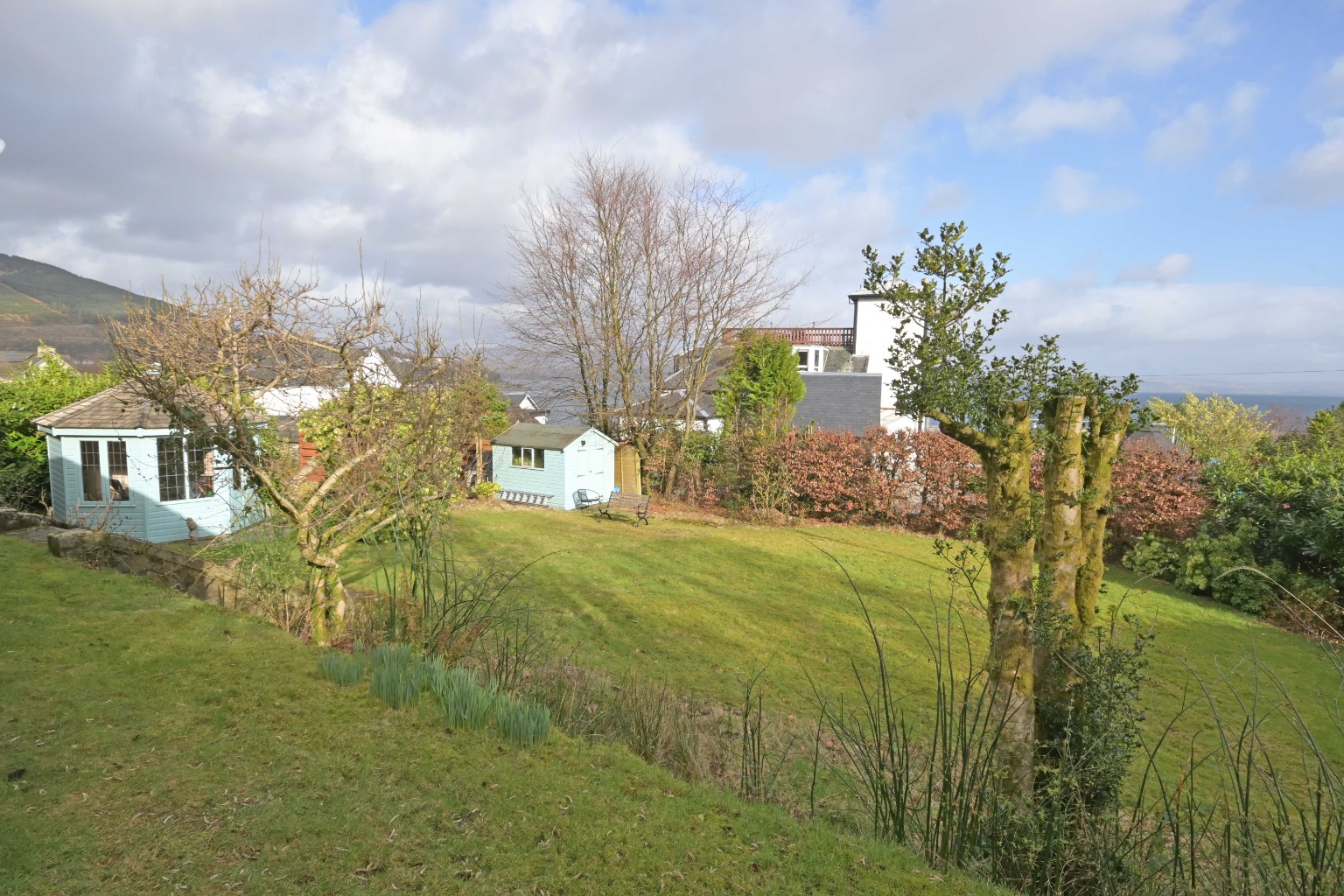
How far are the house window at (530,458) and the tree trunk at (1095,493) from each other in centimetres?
1776

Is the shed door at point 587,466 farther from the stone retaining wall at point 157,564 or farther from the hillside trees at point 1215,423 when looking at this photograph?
the hillside trees at point 1215,423

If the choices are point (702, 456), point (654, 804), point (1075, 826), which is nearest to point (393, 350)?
point (654, 804)

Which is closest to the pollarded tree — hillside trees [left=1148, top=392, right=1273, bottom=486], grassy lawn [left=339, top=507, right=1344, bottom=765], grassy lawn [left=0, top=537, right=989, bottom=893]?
grassy lawn [left=339, top=507, right=1344, bottom=765]

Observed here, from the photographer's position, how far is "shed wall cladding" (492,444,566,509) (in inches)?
813

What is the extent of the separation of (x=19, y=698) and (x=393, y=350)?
411 centimetres

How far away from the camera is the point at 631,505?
58.7 feet

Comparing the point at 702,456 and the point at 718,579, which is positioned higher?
the point at 702,456

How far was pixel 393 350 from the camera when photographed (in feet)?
24.0

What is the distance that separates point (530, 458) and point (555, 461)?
1.27 m

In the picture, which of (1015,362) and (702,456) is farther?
(702,456)

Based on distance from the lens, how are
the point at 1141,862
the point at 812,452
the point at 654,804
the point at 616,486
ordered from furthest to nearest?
1. the point at 616,486
2. the point at 812,452
3. the point at 654,804
4. the point at 1141,862

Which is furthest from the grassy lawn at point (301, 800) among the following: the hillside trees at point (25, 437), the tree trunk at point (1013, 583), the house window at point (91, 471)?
the hillside trees at point (25, 437)

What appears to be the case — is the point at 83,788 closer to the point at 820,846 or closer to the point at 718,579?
the point at 820,846

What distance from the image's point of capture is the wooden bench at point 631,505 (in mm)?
17641
